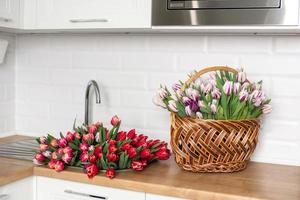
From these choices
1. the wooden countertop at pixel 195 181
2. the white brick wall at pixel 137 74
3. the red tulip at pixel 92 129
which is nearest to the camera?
the wooden countertop at pixel 195 181

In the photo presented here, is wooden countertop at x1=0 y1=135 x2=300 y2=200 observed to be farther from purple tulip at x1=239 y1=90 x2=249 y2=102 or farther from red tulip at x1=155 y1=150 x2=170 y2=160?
purple tulip at x1=239 y1=90 x2=249 y2=102

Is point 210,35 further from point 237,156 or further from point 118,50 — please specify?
point 237,156

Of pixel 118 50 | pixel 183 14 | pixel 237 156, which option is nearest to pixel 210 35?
pixel 183 14

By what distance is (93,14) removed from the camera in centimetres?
197

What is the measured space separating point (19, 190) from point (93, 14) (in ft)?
2.60

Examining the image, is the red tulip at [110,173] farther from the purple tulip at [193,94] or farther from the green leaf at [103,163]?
the purple tulip at [193,94]

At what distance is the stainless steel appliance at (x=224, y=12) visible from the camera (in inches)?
64.9

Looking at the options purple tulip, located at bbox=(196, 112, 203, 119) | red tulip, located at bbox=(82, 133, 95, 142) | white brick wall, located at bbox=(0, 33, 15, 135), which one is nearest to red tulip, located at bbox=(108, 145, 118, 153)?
red tulip, located at bbox=(82, 133, 95, 142)

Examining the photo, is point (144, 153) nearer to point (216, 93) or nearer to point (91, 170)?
point (91, 170)

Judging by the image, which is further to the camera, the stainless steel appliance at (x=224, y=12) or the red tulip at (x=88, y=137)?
the red tulip at (x=88, y=137)

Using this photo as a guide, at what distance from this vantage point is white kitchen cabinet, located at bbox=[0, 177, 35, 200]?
1.67m

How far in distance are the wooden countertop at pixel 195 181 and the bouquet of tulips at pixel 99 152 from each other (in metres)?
0.03

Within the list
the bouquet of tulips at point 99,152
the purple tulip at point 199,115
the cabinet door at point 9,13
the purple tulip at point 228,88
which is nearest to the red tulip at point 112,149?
the bouquet of tulips at point 99,152

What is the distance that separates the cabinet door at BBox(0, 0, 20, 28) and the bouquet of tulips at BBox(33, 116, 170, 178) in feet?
1.93
